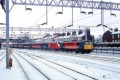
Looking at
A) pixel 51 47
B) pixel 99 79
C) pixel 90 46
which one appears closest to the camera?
pixel 99 79

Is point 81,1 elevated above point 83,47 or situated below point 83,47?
above

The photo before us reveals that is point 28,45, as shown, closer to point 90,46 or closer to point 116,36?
point 116,36

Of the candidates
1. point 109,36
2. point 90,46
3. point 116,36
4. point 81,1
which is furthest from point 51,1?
point 109,36

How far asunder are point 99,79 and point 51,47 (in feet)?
202

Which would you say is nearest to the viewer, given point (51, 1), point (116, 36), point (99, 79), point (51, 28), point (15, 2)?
point (99, 79)

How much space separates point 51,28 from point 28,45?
99.7 ft

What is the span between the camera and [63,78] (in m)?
16.1

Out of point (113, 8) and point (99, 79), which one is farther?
point (113, 8)

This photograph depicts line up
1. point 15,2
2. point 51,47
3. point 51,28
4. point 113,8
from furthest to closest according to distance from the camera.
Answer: point 51,28 → point 51,47 → point 113,8 → point 15,2

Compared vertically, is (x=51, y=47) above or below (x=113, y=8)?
below

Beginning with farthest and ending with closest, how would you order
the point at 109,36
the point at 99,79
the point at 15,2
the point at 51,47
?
the point at 109,36 → the point at 51,47 → the point at 15,2 → the point at 99,79

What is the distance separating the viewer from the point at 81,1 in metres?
36.4

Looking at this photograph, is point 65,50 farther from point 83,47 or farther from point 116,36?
point 116,36

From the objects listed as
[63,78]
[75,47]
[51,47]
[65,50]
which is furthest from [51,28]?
[63,78]
